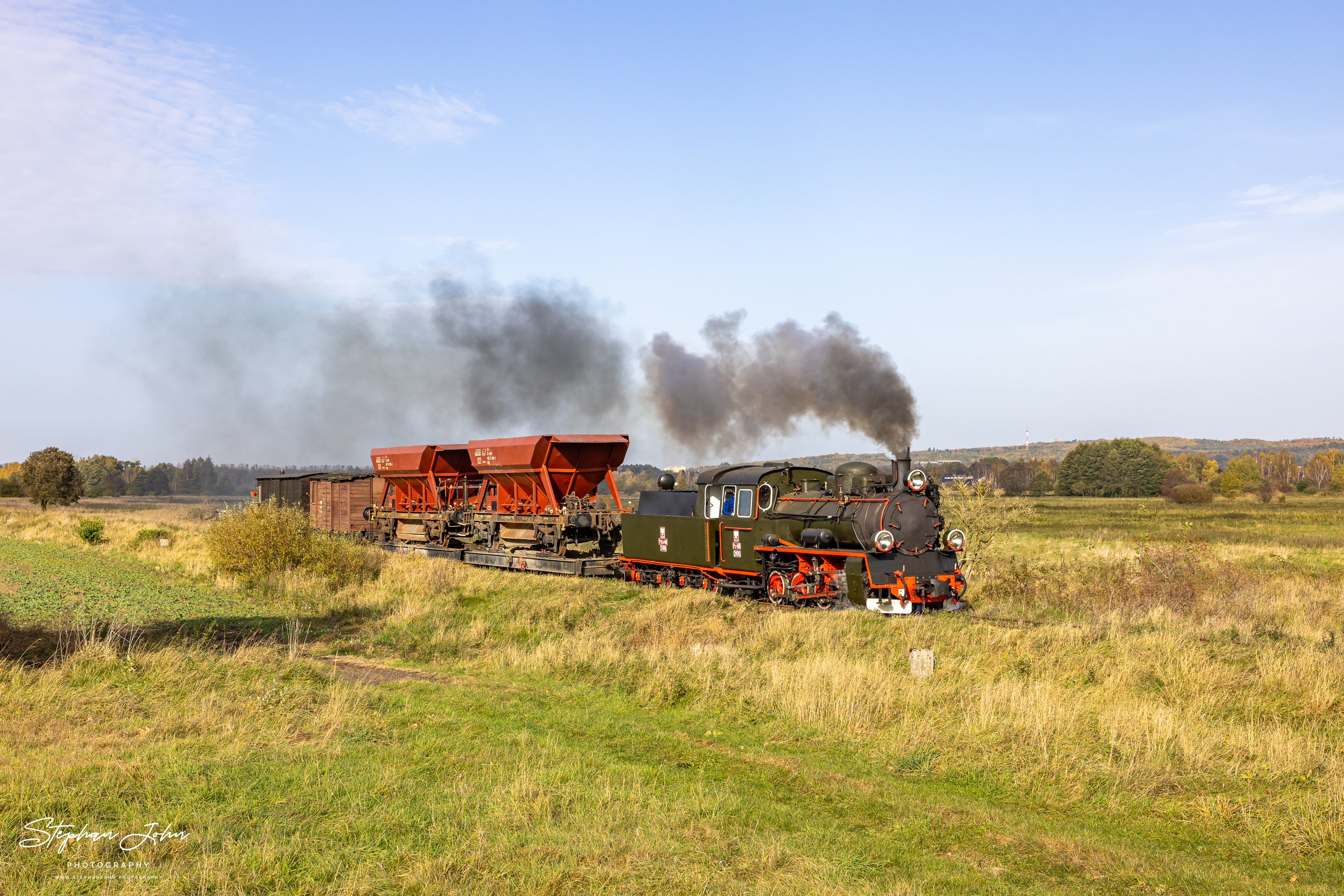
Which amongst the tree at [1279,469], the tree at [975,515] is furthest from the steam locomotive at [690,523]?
the tree at [1279,469]

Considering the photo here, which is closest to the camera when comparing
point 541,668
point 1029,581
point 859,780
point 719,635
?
point 859,780

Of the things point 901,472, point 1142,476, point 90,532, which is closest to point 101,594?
point 90,532

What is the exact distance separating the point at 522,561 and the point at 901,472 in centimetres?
1363

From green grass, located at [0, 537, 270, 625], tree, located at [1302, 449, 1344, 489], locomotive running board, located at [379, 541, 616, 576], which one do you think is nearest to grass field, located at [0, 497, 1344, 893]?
green grass, located at [0, 537, 270, 625]

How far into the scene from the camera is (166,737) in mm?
8664

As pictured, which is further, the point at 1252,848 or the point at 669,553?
the point at 669,553

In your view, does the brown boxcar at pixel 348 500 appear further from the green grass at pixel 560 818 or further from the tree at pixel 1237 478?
the tree at pixel 1237 478

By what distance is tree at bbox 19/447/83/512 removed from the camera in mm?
52719

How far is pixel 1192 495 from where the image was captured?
7388cm

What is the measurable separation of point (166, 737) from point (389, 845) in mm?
3959

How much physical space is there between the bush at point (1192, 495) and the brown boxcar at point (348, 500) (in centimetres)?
6911

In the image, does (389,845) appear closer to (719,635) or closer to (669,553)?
(719,635)

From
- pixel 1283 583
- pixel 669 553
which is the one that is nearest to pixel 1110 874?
pixel 669 553

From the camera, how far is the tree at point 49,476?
52719mm
